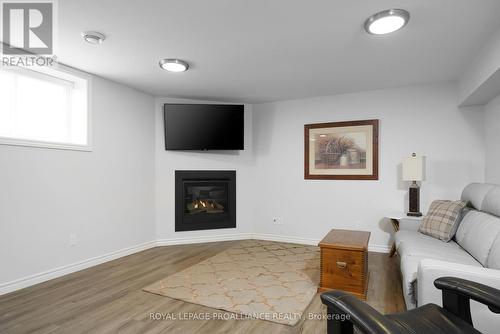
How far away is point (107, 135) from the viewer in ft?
11.9

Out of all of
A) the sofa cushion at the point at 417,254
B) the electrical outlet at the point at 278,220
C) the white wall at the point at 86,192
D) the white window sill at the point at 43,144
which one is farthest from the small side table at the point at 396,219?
the white window sill at the point at 43,144

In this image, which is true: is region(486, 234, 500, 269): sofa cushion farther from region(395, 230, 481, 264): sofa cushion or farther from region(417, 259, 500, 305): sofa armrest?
region(417, 259, 500, 305): sofa armrest

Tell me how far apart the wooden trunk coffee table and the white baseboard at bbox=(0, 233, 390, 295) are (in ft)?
5.41

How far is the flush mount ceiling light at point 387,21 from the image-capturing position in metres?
2.04

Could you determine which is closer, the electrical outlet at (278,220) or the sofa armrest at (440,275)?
the sofa armrest at (440,275)

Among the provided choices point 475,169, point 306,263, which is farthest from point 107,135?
point 475,169

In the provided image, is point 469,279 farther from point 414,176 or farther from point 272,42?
point 272,42

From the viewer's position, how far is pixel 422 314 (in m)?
1.41

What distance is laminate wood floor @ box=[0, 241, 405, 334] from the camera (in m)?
2.05

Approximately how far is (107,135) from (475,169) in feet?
15.4

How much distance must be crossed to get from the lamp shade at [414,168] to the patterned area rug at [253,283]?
5.14ft

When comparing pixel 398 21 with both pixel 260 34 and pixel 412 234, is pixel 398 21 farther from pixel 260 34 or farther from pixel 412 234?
pixel 412 234

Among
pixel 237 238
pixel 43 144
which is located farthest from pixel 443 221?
pixel 43 144

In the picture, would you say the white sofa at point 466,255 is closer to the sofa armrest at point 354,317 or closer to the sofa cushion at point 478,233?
the sofa cushion at point 478,233
